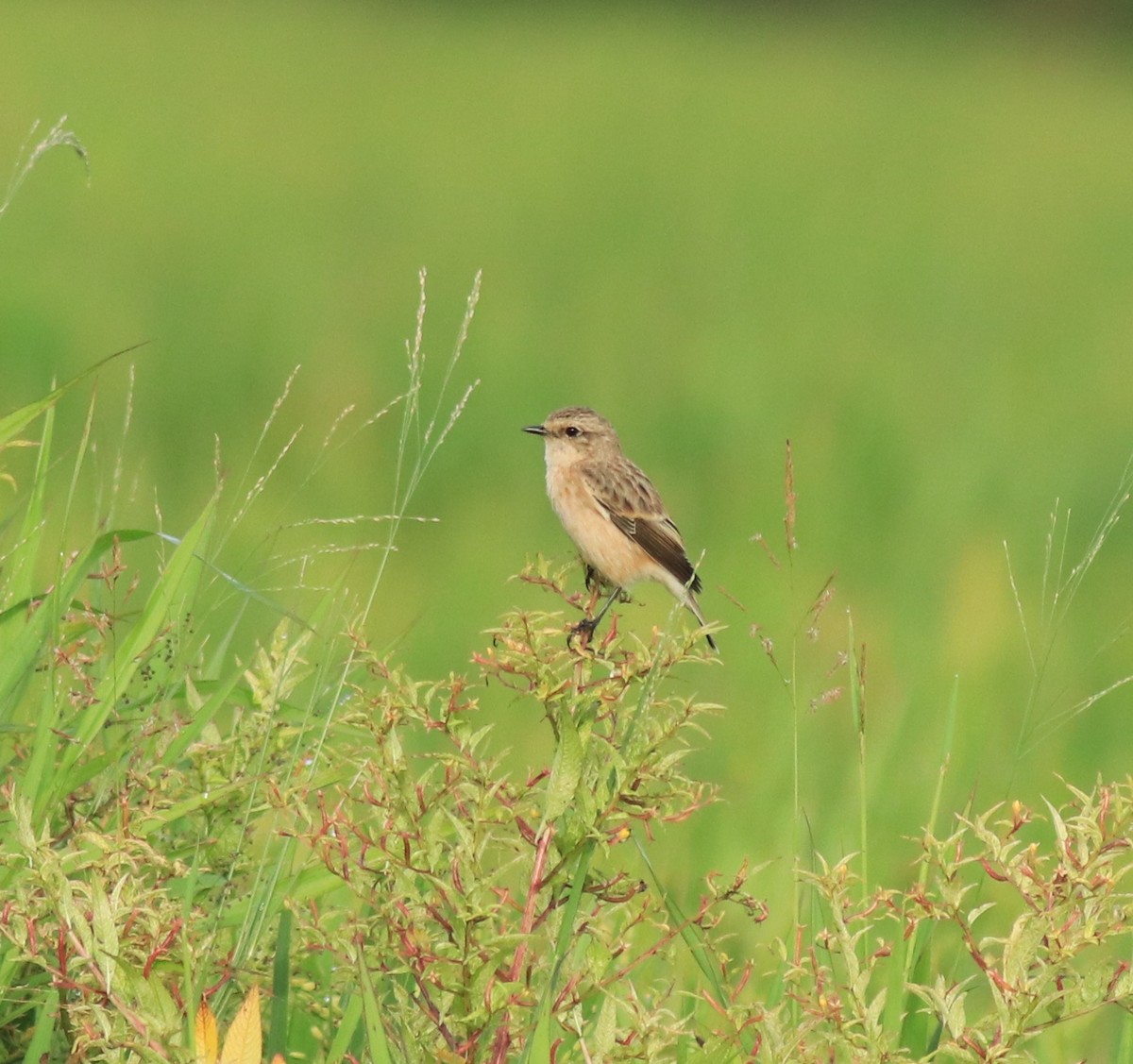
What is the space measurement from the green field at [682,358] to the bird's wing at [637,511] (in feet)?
2.19

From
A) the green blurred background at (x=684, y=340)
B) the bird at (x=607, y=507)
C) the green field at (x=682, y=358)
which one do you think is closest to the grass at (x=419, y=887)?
the green field at (x=682, y=358)

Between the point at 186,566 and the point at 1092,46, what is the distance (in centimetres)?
5869

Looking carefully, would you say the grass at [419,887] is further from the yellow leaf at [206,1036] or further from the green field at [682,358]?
the green field at [682,358]

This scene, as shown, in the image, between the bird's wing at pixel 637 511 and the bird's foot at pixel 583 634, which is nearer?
the bird's foot at pixel 583 634

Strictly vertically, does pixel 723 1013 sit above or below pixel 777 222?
above

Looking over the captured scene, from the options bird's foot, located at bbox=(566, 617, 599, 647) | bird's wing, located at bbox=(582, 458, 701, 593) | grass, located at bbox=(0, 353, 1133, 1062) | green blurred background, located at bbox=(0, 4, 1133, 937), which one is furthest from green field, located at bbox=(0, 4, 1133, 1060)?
bird's wing, located at bbox=(582, 458, 701, 593)

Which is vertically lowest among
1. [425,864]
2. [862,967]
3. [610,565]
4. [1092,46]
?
[1092,46]

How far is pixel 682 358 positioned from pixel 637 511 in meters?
9.37

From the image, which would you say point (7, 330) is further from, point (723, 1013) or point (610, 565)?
point (723, 1013)

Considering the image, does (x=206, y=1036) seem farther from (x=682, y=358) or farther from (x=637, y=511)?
(x=682, y=358)

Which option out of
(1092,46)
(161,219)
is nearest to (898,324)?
(161,219)

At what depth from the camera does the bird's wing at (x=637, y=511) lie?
6.32m

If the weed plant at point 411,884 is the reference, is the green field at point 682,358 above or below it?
below

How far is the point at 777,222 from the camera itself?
24078 mm
